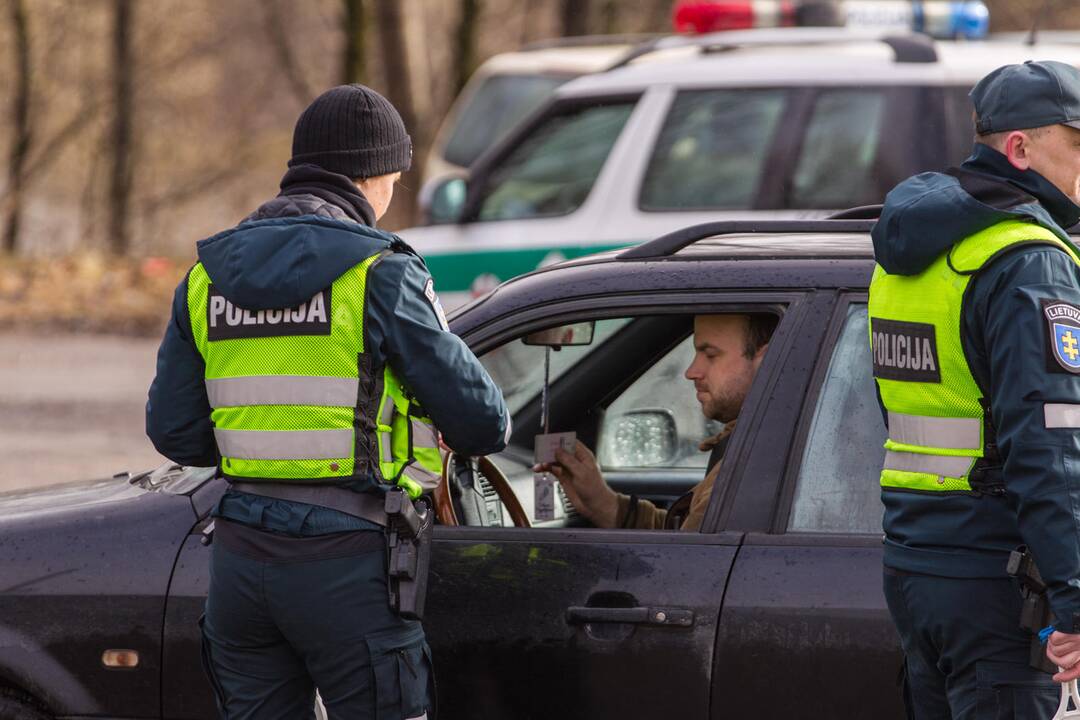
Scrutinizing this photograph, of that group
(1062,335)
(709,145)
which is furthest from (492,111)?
(1062,335)

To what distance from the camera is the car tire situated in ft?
10.9

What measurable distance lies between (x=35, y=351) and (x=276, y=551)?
10.4 metres

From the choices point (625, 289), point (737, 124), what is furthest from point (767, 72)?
point (625, 289)

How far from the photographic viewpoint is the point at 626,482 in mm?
4430

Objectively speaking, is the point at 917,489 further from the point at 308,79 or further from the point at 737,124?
the point at 308,79

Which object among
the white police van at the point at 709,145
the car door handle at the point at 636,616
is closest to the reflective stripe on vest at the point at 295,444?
the car door handle at the point at 636,616

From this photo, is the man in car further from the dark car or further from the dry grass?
the dry grass

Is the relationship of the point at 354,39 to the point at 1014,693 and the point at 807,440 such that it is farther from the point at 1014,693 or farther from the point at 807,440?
the point at 1014,693

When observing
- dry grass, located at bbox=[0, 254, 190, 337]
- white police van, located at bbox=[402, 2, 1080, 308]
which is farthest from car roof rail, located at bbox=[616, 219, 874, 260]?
dry grass, located at bbox=[0, 254, 190, 337]

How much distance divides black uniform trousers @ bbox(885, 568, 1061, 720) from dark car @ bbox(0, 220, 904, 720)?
0.98 feet

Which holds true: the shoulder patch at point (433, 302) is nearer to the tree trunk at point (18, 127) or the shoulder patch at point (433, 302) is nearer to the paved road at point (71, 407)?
the paved road at point (71, 407)

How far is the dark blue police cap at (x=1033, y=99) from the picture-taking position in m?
2.61

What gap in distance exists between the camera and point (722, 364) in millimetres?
3625

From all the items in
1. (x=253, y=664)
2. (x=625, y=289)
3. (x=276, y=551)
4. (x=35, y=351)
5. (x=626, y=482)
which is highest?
(x=625, y=289)
